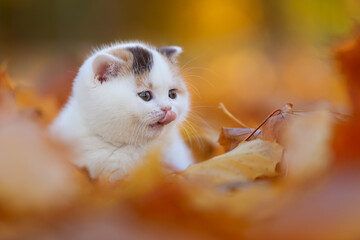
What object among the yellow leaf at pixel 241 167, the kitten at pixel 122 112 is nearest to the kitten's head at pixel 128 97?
the kitten at pixel 122 112

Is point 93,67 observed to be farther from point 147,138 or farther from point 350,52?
point 350,52

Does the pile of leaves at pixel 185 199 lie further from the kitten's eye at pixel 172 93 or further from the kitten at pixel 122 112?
the kitten's eye at pixel 172 93

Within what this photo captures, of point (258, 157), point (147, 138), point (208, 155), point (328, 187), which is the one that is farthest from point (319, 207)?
point (208, 155)

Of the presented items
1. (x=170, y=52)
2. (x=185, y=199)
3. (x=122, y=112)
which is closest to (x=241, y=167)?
(x=185, y=199)

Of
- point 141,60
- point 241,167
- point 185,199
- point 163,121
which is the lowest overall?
point 185,199

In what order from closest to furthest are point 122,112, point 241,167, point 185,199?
point 185,199 < point 241,167 < point 122,112

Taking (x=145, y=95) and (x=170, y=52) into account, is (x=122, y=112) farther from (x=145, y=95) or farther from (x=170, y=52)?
(x=170, y=52)
